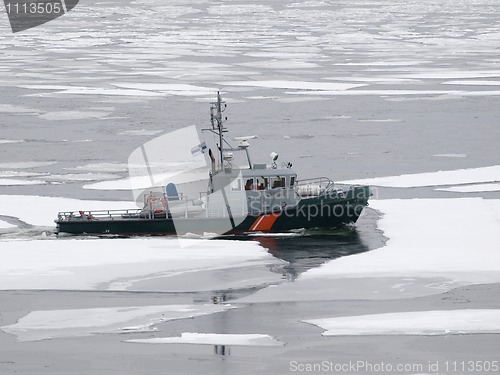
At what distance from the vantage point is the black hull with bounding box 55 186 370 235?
896 inches

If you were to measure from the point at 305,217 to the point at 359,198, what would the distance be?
3.90 ft

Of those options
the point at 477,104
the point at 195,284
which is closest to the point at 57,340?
the point at 195,284

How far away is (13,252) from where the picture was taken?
2097 centimetres

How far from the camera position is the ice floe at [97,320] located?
1555 centimetres

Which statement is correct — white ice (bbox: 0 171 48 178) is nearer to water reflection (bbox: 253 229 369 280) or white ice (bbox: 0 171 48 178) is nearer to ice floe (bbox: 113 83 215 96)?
water reflection (bbox: 253 229 369 280)

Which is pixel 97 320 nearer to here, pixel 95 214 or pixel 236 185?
pixel 236 185

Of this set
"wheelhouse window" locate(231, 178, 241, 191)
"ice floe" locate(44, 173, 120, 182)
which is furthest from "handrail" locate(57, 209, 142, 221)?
"ice floe" locate(44, 173, 120, 182)

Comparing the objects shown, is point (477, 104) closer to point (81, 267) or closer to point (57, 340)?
point (81, 267)

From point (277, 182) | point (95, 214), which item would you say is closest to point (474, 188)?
point (277, 182)

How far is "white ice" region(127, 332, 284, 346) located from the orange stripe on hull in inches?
301

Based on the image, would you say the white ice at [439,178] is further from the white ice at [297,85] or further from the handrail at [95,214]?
the white ice at [297,85]

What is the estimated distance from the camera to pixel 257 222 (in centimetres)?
2286

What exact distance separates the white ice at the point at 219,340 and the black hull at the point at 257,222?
7.61 meters

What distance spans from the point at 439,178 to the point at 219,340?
15.2 metres
